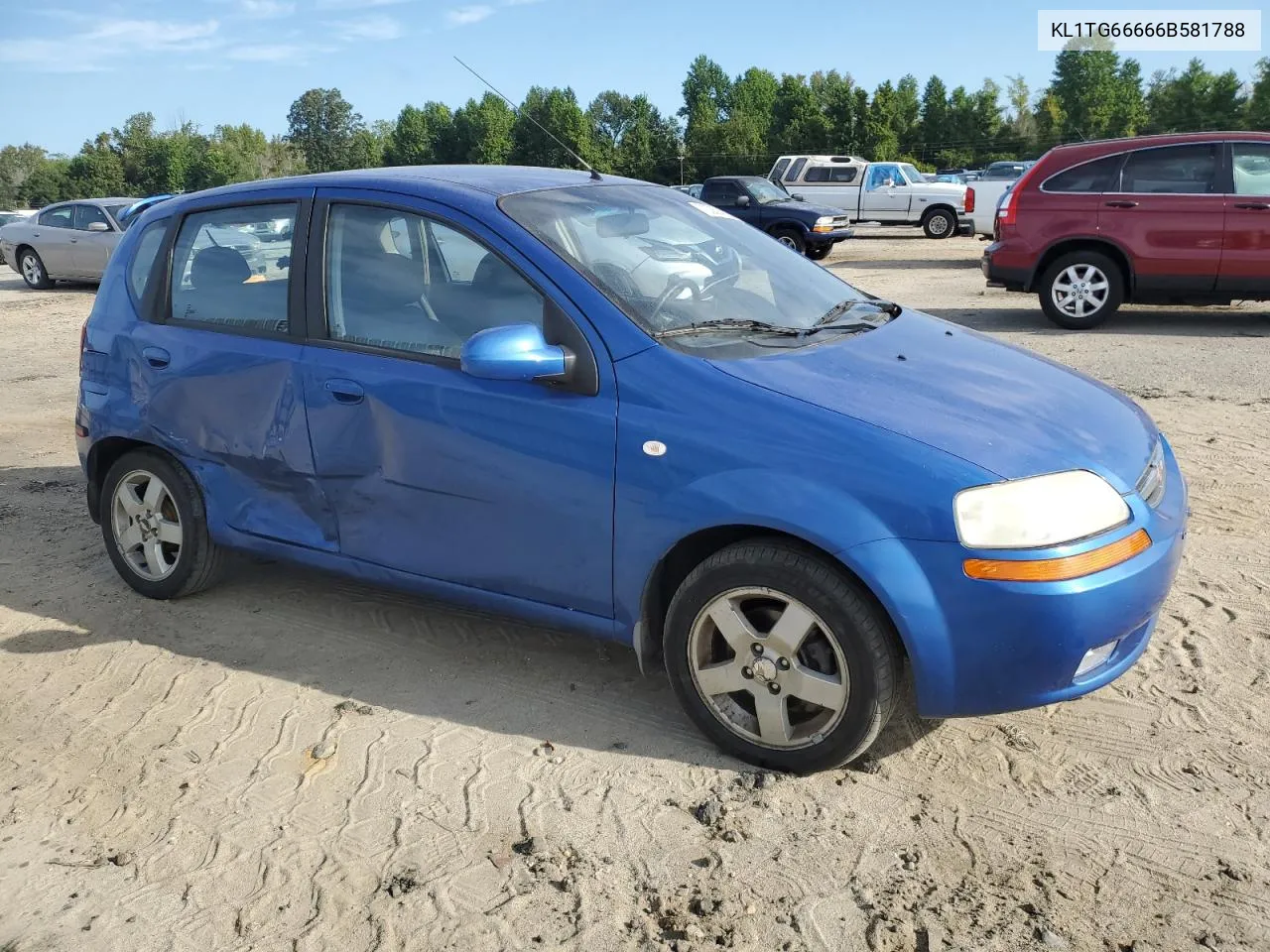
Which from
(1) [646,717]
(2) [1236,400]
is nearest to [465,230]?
(1) [646,717]

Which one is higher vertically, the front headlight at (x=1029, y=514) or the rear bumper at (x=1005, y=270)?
the rear bumper at (x=1005, y=270)

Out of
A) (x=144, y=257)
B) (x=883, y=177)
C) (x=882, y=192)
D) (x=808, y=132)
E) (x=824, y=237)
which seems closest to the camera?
(x=144, y=257)

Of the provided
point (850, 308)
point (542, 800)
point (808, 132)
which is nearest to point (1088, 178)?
point (850, 308)

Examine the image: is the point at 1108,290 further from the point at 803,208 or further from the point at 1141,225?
the point at 803,208

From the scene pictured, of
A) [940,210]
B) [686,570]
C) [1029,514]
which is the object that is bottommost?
[686,570]

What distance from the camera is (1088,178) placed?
35.4 ft

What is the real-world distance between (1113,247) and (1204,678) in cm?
800

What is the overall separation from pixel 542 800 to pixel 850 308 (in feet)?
7.00

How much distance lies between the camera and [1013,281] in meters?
11.3

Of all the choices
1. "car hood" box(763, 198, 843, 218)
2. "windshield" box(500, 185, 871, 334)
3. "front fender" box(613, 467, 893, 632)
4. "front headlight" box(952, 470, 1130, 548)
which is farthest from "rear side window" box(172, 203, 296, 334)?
"car hood" box(763, 198, 843, 218)

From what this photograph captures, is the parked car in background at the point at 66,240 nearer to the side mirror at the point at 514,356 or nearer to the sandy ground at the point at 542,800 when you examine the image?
the sandy ground at the point at 542,800

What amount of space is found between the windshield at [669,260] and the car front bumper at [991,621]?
1.11 m

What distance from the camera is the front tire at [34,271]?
19.3m

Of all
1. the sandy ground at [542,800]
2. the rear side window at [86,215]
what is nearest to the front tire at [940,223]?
the rear side window at [86,215]
